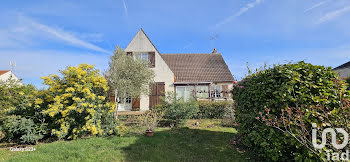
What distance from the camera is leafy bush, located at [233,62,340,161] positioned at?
301 cm

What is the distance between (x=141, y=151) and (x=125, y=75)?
5509mm

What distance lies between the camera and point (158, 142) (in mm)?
5695

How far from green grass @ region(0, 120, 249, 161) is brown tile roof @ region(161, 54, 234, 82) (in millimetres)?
10799

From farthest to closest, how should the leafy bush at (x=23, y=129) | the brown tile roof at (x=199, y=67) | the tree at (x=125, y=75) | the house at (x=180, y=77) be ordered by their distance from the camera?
the brown tile roof at (x=199, y=67), the house at (x=180, y=77), the tree at (x=125, y=75), the leafy bush at (x=23, y=129)

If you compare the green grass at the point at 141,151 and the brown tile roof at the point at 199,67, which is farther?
the brown tile roof at the point at 199,67

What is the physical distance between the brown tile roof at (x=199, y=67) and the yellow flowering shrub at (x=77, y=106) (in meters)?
10.2

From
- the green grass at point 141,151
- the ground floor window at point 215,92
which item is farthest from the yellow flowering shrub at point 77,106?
the ground floor window at point 215,92

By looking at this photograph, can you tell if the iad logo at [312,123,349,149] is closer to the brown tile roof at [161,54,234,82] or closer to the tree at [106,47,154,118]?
the tree at [106,47,154,118]

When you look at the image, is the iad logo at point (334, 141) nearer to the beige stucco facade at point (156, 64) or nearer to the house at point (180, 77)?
the house at point (180, 77)

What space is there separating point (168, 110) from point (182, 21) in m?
4.89

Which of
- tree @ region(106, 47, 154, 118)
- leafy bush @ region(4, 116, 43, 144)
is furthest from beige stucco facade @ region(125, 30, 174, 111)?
leafy bush @ region(4, 116, 43, 144)

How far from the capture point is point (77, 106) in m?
6.08

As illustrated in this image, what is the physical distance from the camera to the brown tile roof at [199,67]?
1664 centimetres

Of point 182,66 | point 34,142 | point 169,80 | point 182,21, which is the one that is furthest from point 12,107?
point 182,66
